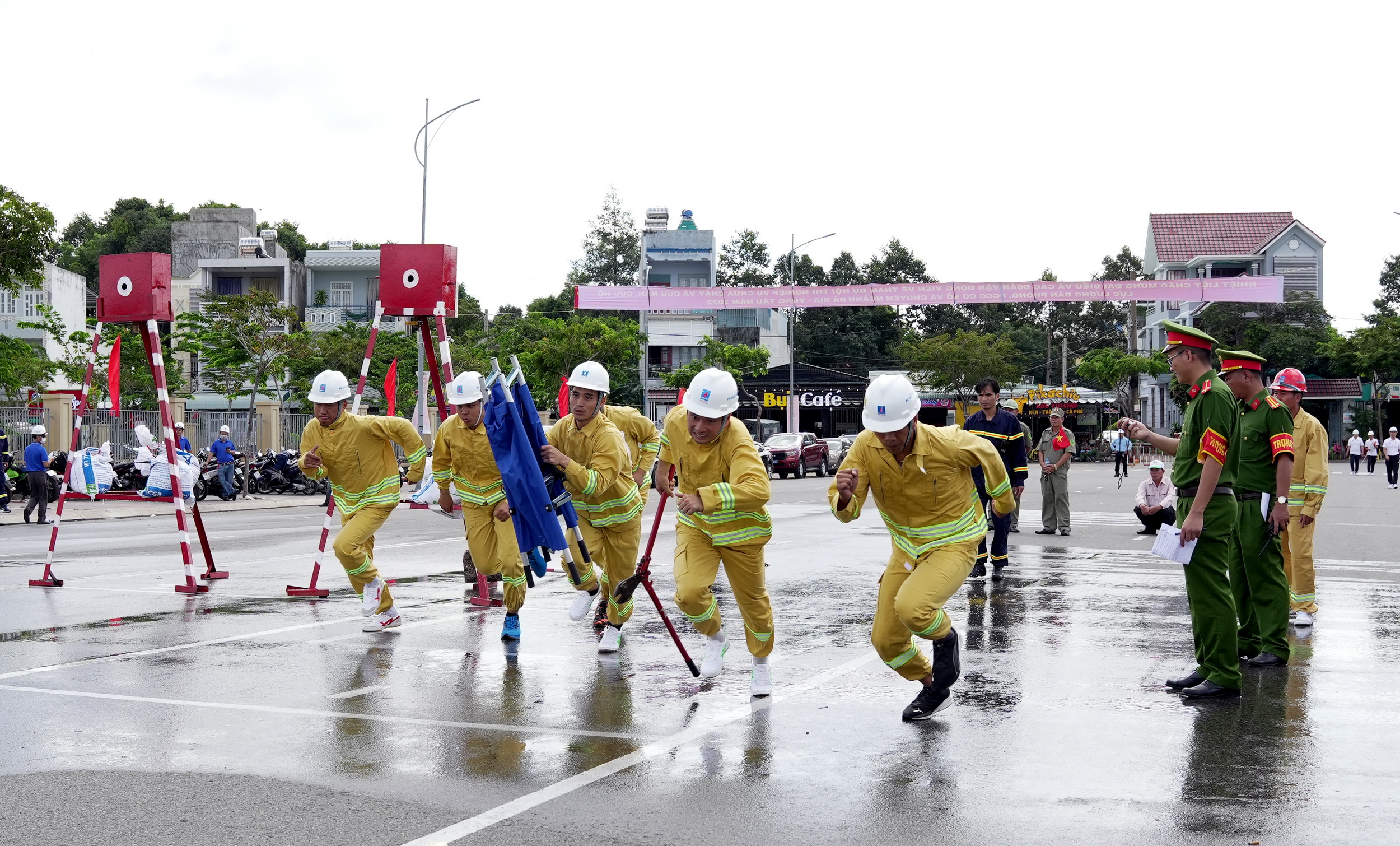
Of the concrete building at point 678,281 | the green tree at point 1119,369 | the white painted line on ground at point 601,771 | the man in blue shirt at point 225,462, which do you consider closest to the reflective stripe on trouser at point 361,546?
the white painted line on ground at point 601,771

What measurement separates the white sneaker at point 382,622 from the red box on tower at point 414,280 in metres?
3.05

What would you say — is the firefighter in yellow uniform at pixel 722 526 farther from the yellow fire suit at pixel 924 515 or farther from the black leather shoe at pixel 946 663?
the black leather shoe at pixel 946 663

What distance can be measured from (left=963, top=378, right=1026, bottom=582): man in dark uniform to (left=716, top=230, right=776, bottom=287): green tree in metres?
68.3

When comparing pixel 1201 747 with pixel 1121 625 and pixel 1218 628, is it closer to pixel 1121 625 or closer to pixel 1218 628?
pixel 1218 628

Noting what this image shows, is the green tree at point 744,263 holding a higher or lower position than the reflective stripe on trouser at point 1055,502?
higher

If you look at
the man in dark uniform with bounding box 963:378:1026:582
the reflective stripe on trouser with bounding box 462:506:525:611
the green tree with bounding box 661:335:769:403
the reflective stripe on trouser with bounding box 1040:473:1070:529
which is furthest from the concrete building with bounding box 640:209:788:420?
the reflective stripe on trouser with bounding box 462:506:525:611

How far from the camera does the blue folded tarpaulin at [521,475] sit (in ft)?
25.8

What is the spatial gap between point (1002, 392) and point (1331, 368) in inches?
575

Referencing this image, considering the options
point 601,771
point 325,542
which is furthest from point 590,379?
point 325,542

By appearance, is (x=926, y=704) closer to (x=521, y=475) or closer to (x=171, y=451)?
(x=521, y=475)

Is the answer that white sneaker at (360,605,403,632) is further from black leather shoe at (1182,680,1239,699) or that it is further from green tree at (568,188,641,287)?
green tree at (568,188,641,287)

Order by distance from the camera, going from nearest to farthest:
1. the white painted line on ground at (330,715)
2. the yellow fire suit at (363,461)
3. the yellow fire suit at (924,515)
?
the white painted line on ground at (330,715)
the yellow fire suit at (924,515)
the yellow fire suit at (363,461)

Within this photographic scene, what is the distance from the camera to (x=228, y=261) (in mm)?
57875

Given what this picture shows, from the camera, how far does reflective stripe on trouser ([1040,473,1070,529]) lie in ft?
57.6
